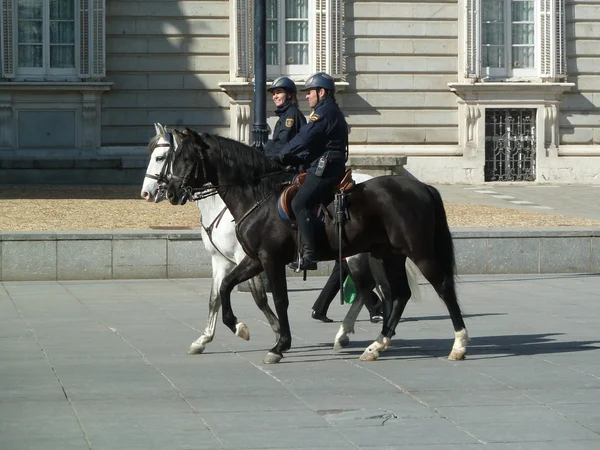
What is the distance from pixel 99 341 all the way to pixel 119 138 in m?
20.3

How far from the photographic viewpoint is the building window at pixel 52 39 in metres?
31.0

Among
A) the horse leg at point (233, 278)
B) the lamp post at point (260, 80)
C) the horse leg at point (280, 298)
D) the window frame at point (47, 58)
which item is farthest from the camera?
the window frame at point (47, 58)

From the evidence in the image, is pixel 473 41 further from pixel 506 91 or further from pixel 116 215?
pixel 116 215

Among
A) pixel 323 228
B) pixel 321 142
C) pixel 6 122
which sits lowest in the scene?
pixel 323 228

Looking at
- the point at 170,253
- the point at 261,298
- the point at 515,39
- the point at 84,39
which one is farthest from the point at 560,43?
the point at 261,298

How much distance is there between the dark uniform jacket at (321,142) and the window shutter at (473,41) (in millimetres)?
21881

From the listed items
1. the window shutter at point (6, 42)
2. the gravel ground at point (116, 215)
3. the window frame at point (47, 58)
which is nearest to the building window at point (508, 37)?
the gravel ground at point (116, 215)

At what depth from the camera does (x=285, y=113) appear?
459 inches

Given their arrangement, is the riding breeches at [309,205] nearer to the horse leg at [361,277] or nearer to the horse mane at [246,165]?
the horse mane at [246,165]

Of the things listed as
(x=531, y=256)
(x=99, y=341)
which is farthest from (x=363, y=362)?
(x=531, y=256)

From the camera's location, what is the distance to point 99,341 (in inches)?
460

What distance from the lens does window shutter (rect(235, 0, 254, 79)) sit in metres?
31.4

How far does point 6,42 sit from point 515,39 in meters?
12.3

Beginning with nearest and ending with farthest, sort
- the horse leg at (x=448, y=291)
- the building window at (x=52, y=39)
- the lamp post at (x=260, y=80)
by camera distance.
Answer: the horse leg at (x=448, y=291) → the lamp post at (x=260, y=80) → the building window at (x=52, y=39)
